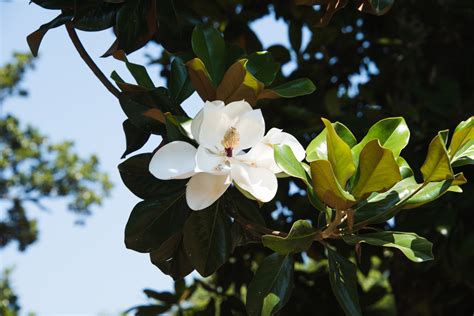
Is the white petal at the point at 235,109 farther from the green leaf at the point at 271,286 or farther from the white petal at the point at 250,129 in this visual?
the green leaf at the point at 271,286

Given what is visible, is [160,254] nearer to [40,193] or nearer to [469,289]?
[469,289]

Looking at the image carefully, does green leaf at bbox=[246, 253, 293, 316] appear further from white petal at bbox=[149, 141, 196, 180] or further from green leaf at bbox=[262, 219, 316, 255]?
white petal at bbox=[149, 141, 196, 180]

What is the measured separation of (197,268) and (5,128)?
8.22 meters

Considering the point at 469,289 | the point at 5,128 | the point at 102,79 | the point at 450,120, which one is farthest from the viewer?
the point at 5,128

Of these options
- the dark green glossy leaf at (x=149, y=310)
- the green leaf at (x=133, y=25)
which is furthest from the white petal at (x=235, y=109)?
the dark green glossy leaf at (x=149, y=310)

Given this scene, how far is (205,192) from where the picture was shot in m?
0.96

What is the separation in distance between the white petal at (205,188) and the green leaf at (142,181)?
0.13m

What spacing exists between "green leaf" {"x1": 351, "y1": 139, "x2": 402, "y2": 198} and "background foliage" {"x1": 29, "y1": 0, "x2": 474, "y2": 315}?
52cm

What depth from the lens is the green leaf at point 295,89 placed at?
1145mm

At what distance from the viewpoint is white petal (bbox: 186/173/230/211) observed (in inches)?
37.5

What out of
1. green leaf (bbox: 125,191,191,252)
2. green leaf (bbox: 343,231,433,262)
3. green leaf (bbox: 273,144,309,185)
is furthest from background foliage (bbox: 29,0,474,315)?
green leaf (bbox: 343,231,433,262)

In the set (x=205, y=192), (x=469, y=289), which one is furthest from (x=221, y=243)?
(x=469, y=289)

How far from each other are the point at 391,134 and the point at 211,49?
326 mm

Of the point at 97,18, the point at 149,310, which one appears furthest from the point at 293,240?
the point at 149,310
